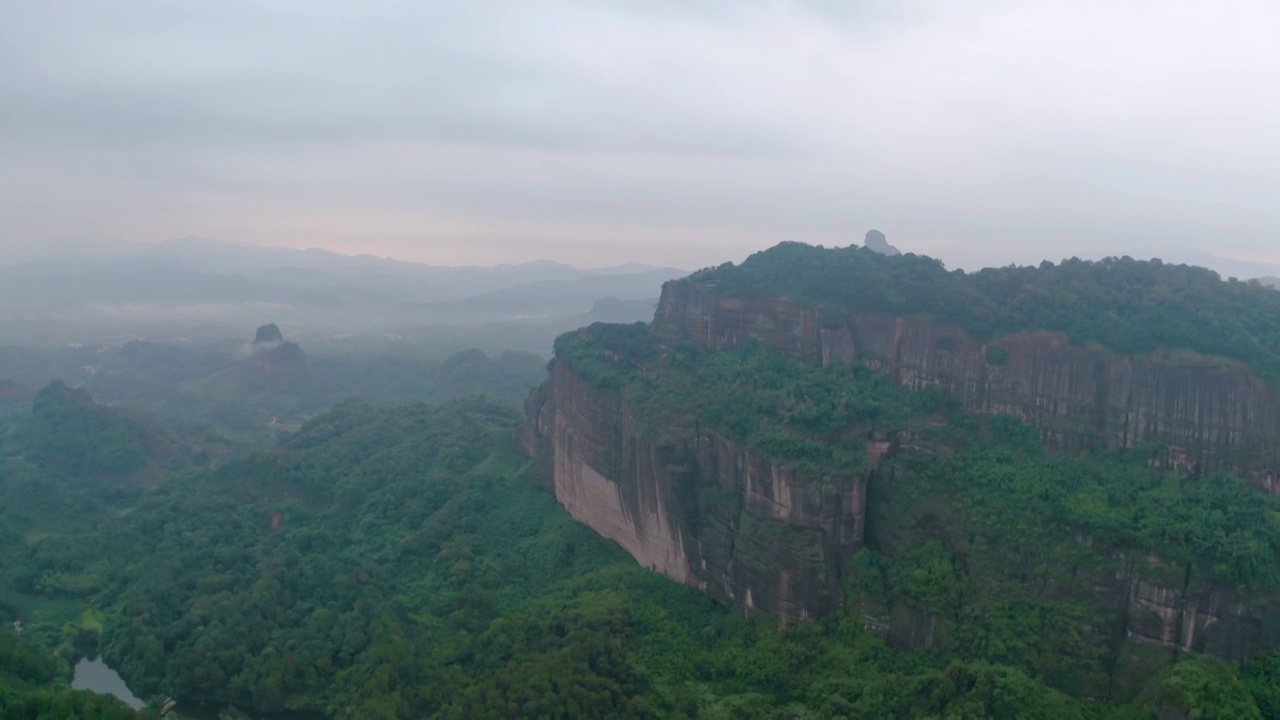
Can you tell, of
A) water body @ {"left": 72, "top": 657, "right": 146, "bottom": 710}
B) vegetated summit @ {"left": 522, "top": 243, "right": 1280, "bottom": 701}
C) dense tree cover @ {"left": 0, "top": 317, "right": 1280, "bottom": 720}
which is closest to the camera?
vegetated summit @ {"left": 522, "top": 243, "right": 1280, "bottom": 701}

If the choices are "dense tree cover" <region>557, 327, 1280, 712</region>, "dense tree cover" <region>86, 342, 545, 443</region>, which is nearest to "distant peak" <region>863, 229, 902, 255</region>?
"dense tree cover" <region>86, 342, 545, 443</region>

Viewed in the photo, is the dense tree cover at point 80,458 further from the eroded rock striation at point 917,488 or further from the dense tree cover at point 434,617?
the eroded rock striation at point 917,488

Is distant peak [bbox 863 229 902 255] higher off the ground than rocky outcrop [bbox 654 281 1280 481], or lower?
higher

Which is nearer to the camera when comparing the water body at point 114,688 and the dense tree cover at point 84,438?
the water body at point 114,688

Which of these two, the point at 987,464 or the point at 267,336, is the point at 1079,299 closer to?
the point at 987,464

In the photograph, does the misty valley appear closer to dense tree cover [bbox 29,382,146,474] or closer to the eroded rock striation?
the eroded rock striation

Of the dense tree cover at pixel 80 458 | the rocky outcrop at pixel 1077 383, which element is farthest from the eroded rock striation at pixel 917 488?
the dense tree cover at pixel 80 458

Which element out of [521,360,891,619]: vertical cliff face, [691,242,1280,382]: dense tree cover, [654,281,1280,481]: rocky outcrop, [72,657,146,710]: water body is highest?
[691,242,1280,382]: dense tree cover
